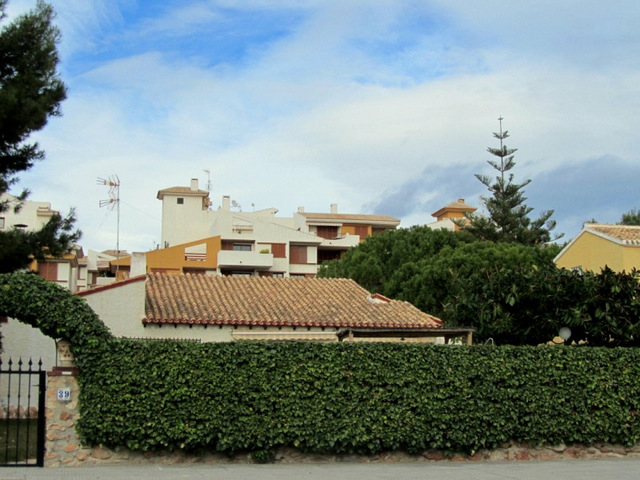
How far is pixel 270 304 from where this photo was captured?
2412cm

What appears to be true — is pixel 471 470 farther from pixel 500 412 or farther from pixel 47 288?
pixel 47 288

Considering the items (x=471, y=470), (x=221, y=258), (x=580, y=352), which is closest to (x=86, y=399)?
(x=471, y=470)

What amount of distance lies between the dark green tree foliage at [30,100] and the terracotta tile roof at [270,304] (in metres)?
3.74

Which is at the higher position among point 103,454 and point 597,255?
point 597,255

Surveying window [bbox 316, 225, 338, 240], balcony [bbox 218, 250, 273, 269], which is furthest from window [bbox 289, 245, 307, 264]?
window [bbox 316, 225, 338, 240]

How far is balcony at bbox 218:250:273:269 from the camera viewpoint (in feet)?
198

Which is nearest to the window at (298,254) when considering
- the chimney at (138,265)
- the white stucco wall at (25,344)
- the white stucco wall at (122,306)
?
the chimney at (138,265)

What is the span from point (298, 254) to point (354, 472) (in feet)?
174

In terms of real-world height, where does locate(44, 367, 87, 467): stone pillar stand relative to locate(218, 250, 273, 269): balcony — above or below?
below

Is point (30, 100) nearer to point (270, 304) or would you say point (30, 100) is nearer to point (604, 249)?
point (270, 304)

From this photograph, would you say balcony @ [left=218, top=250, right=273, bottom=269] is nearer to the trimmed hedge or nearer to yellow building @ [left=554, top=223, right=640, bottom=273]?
yellow building @ [left=554, top=223, right=640, bottom=273]

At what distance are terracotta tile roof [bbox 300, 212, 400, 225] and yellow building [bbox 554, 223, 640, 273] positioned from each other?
42.2m

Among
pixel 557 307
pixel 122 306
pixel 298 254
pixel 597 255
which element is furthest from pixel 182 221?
pixel 557 307

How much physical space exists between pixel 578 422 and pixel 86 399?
9656mm
